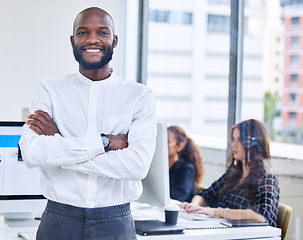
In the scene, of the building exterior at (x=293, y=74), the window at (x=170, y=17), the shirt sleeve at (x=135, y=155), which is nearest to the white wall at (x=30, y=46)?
the window at (x=170, y=17)

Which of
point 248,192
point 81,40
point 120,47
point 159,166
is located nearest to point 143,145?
point 81,40

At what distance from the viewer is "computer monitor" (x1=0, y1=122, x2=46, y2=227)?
2482 mm

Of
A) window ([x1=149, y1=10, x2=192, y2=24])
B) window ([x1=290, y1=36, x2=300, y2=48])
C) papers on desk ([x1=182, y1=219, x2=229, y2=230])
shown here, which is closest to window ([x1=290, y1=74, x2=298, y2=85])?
window ([x1=290, y1=36, x2=300, y2=48])

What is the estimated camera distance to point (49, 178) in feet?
6.01

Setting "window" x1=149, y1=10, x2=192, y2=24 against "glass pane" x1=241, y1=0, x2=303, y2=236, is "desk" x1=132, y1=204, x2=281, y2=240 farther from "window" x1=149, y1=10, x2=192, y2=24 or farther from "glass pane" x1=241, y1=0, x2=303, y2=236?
"window" x1=149, y1=10, x2=192, y2=24

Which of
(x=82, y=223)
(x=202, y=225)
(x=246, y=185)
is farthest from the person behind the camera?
(x=246, y=185)

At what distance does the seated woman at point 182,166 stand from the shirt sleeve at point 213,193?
280 millimetres

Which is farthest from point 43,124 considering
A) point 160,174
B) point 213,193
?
point 213,193

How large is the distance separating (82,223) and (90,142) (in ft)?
0.87

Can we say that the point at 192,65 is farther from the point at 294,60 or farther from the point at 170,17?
the point at 294,60

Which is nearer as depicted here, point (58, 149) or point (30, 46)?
point (58, 149)

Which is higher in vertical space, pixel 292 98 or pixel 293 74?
pixel 293 74

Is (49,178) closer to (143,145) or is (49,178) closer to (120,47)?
(143,145)

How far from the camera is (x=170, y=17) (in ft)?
17.4
